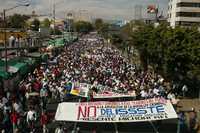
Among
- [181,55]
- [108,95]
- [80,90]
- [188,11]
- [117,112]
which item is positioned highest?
[188,11]

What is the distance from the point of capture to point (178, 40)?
43.8 meters

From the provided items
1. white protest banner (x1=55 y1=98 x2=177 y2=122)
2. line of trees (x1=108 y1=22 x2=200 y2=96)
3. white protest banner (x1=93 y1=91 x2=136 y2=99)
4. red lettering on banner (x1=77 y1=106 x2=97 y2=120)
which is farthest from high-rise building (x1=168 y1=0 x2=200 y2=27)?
red lettering on banner (x1=77 y1=106 x2=97 y2=120)

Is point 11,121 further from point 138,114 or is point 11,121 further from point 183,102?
point 183,102

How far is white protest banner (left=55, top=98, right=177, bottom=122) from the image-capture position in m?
22.3

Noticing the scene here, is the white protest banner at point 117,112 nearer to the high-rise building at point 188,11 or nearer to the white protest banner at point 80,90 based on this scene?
the white protest banner at point 80,90

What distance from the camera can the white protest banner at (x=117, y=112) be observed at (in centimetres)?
2230

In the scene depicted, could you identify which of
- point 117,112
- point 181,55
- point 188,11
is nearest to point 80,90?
point 117,112

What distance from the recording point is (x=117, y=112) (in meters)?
23.0

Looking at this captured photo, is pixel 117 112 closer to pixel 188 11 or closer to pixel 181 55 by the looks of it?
pixel 181 55

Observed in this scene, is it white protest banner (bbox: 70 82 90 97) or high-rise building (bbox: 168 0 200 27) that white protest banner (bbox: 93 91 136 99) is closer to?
white protest banner (bbox: 70 82 90 97)

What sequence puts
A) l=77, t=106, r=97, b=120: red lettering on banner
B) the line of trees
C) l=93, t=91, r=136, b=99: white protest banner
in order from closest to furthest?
l=77, t=106, r=97, b=120: red lettering on banner → l=93, t=91, r=136, b=99: white protest banner → the line of trees

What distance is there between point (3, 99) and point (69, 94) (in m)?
7.46

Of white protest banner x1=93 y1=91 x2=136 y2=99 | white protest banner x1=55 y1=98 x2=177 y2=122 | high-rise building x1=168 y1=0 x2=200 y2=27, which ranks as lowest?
white protest banner x1=93 y1=91 x2=136 y2=99

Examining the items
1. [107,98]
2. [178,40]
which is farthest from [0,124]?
[178,40]
